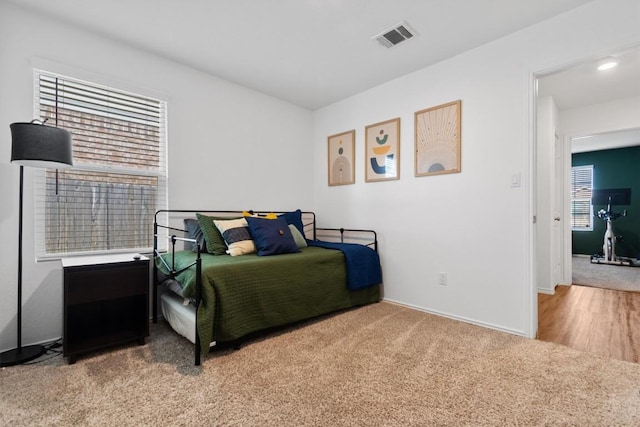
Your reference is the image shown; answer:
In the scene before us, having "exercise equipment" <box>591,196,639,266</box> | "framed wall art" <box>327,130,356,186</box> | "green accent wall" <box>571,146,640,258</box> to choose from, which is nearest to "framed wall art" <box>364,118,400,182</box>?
"framed wall art" <box>327,130,356,186</box>

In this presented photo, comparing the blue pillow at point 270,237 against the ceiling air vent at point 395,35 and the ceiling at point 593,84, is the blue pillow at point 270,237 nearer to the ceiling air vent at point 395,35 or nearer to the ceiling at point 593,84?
the ceiling air vent at point 395,35

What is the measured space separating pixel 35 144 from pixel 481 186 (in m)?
3.09

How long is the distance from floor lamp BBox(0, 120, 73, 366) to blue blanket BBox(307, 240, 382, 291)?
2189 millimetres

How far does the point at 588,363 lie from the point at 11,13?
4.32 m

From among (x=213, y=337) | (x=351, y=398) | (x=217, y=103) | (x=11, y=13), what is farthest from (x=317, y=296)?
(x=11, y=13)

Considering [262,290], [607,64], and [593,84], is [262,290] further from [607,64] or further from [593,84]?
[593,84]

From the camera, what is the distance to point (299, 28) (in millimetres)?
2334

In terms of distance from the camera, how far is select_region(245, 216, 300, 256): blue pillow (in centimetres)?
261

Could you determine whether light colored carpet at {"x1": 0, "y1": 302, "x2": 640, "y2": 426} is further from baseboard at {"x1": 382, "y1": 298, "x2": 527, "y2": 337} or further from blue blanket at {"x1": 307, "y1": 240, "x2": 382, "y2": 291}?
blue blanket at {"x1": 307, "y1": 240, "x2": 382, "y2": 291}

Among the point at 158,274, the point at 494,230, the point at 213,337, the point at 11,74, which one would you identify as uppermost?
the point at 11,74

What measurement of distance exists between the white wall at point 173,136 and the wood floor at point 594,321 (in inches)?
110

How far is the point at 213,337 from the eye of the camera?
1.95m

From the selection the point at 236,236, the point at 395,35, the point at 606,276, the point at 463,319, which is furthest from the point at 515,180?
the point at 606,276

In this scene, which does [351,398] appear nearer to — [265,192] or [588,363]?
[588,363]
